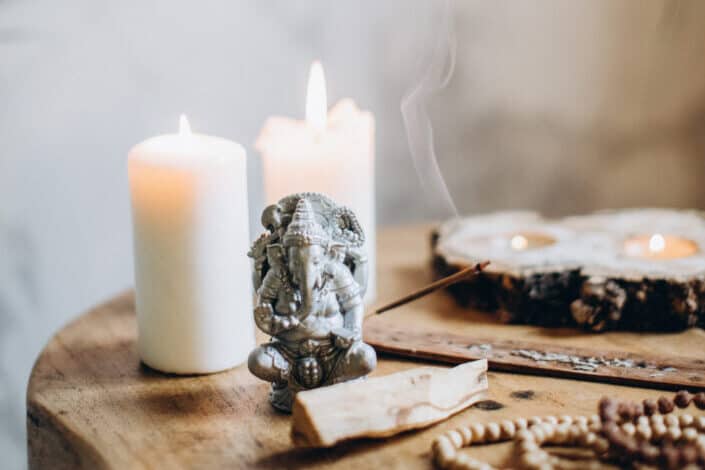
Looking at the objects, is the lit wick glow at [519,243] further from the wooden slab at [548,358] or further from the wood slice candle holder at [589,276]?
the wooden slab at [548,358]

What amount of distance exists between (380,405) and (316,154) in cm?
44

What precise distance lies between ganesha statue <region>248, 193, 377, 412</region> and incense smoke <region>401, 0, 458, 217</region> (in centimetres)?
90

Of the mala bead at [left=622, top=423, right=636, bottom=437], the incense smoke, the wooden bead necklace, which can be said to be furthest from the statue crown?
the incense smoke

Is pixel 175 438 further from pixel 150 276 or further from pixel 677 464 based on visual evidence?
pixel 677 464

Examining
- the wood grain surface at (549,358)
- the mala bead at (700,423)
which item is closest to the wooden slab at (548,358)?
the wood grain surface at (549,358)

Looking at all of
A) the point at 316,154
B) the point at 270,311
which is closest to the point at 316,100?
the point at 316,154

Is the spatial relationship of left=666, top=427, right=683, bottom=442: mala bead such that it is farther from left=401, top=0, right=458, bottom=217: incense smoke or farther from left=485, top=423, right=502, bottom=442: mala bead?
left=401, top=0, right=458, bottom=217: incense smoke

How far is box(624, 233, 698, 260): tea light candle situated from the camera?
4.29ft

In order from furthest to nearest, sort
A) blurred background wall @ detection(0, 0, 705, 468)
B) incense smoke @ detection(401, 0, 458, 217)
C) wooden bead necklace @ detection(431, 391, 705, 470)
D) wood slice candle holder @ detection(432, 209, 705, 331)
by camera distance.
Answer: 1. incense smoke @ detection(401, 0, 458, 217)
2. blurred background wall @ detection(0, 0, 705, 468)
3. wood slice candle holder @ detection(432, 209, 705, 331)
4. wooden bead necklace @ detection(431, 391, 705, 470)

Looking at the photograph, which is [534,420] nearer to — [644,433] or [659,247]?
[644,433]

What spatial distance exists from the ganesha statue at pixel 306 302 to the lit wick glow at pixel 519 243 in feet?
1.58

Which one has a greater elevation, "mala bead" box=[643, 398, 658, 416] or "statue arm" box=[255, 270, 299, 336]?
"statue arm" box=[255, 270, 299, 336]

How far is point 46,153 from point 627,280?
1004 mm

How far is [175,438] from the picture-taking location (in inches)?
35.8
